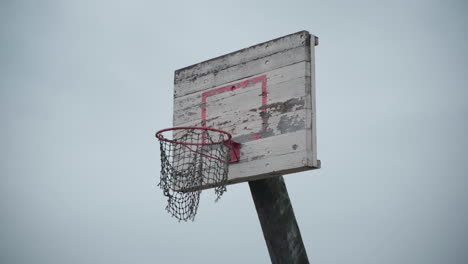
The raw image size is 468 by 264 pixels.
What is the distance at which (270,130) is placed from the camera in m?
4.45

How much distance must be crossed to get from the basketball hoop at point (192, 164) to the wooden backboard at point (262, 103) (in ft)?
0.26

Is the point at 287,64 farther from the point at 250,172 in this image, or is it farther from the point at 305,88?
the point at 250,172

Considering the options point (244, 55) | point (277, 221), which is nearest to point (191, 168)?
point (277, 221)

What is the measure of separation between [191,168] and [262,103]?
802 millimetres

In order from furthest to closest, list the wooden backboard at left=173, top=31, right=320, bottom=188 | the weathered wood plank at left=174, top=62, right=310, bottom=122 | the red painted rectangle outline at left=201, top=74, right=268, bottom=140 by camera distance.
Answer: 1. the red painted rectangle outline at left=201, top=74, right=268, bottom=140
2. the weathered wood plank at left=174, top=62, right=310, bottom=122
3. the wooden backboard at left=173, top=31, right=320, bottom=188

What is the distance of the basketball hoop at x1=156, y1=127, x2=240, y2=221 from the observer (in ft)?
15.1

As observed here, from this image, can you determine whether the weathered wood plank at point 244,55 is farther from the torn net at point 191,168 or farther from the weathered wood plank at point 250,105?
the torn net at point 191,168

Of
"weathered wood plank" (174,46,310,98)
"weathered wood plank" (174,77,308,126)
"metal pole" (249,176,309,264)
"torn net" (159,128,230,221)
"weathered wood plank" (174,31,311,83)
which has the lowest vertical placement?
"metal pole" (249,176,309,264)

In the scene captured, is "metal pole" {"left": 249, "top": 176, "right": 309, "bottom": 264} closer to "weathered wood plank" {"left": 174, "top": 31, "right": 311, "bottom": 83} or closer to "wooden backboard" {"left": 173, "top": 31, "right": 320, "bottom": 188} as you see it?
"wooden backboard" {"left": 173, "top": 31, "right": 320, "bottom": 188}

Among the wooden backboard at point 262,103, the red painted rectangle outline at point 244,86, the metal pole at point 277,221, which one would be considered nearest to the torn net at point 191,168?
the wooden backboard at point 262,103

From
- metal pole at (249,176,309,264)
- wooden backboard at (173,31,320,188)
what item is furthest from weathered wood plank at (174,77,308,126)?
metal pole at (249,176,309,264)

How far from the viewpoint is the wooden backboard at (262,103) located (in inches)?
169

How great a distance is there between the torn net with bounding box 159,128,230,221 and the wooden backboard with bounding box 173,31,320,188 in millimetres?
106

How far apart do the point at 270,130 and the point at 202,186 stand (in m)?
0.72
